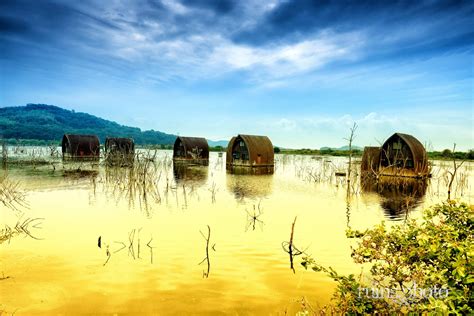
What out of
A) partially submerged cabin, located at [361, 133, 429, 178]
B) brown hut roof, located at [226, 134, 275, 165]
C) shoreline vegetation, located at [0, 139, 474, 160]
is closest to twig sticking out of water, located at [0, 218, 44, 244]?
shoreline vegetation, located at [0, 139, 474, 160]

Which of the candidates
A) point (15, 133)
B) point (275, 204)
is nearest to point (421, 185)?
point (275, 204)

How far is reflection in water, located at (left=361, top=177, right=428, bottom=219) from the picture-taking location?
1464cm

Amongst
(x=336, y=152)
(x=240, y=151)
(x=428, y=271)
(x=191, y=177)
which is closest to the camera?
(x=428, y=271)

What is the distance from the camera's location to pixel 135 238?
9156 mm

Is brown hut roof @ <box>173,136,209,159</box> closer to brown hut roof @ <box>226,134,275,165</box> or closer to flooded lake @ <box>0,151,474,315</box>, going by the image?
brown hut roof @ <box>226,134,275,165</box>

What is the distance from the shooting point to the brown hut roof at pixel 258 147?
3572cm

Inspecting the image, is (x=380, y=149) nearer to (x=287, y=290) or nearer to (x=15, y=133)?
(x=287, y=290)

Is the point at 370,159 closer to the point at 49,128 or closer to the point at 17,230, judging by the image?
the point at 17,230

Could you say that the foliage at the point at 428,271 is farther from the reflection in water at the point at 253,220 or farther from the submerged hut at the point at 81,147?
the submerged hut at the point at 81,147

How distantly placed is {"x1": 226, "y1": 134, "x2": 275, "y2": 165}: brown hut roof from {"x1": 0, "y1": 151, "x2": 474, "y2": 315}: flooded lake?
19999 mm

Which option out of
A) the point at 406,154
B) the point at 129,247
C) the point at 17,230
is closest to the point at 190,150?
the point at 406,154

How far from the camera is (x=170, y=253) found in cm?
809

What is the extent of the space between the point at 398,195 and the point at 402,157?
A: 33.4 ft

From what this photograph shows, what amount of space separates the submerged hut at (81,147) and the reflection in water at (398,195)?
33.0 meters
